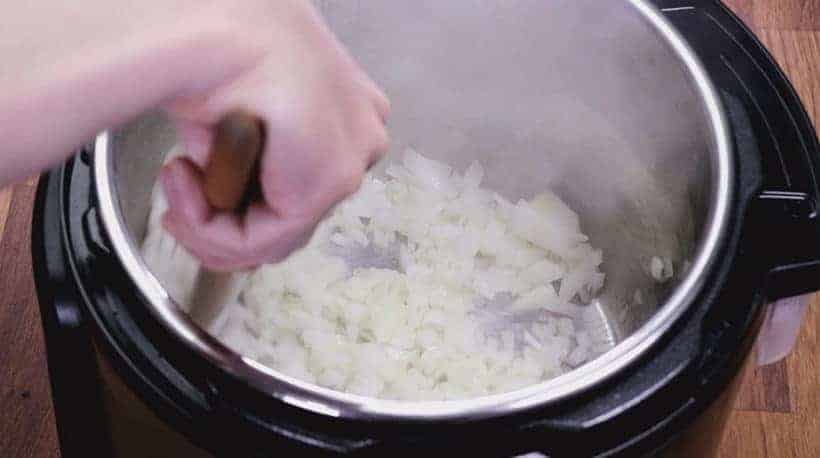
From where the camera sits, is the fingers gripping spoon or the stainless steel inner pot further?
the stainless steel inner pot

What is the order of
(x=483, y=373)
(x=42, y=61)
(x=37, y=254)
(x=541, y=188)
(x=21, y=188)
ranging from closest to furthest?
(x=42, y=61), (x=37, y=254), (x=483, y=373), (x=541, y=188), (x=21, y=188)

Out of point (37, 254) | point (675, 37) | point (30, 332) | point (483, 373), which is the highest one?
point (675, 37)

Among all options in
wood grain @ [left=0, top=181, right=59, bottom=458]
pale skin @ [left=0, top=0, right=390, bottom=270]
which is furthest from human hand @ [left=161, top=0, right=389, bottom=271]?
wood grain @ [left=0, top=181, right=59, bottom=458]

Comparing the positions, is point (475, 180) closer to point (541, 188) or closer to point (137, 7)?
point (541, 188)

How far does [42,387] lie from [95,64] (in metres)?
0.59

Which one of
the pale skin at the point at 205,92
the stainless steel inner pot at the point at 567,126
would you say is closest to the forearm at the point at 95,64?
the pale skin at the point at 205,92

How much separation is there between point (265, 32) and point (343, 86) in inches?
1.8

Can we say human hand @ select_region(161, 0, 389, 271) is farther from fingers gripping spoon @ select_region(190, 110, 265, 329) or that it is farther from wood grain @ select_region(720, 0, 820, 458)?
wood grain @ select_region(720, 0, 820, 458)

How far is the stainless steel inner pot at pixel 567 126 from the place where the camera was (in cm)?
64

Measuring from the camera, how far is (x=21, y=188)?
1.02 m

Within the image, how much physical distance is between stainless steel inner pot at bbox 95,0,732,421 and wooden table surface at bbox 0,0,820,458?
17 cm

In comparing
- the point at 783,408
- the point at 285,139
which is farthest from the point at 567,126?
the point at 285,139

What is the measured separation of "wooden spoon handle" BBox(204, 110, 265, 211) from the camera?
17.0 inches

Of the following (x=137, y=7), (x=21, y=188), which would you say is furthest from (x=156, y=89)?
(x=21, y=188)
